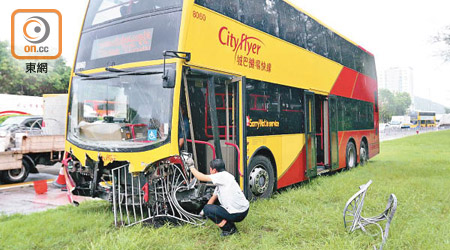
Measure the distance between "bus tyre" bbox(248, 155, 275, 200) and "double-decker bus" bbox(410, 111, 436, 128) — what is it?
7193 cm

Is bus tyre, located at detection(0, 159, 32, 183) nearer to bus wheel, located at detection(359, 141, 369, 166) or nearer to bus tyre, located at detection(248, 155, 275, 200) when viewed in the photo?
bus tyre, located at detection(248, 155, 275, 200)

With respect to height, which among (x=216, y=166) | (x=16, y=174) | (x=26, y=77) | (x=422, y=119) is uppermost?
(x=26, y=77)

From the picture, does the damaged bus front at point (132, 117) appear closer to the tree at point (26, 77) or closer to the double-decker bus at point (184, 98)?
the double-decker bus at point (184, 98)

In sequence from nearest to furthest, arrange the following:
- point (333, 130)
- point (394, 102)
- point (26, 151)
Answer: point (26, 151) → point (333, 130) → point (394, 102)

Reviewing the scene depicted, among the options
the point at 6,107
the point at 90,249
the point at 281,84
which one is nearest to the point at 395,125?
the point at 6,107

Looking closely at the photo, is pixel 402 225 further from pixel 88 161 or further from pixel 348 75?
pixel 348 75

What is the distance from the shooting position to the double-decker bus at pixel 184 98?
5.54 metres

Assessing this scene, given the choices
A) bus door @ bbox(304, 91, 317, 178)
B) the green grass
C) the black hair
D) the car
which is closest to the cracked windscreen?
the black hair

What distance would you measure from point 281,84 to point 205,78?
2.45m

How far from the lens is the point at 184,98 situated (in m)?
5.66

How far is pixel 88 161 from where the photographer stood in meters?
5.95

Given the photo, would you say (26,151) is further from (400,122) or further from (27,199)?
(400,122)

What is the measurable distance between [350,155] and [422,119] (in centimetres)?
7009

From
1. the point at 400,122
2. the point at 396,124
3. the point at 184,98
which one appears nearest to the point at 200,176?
the point at 184,98
